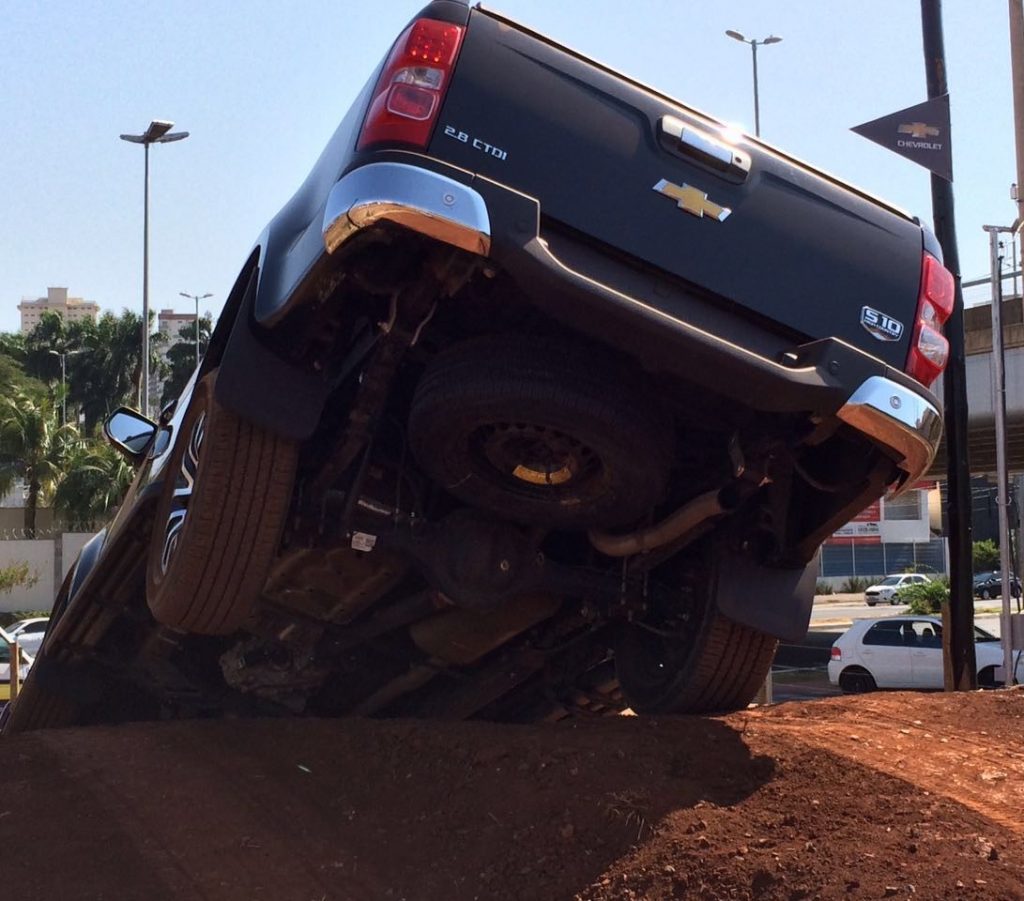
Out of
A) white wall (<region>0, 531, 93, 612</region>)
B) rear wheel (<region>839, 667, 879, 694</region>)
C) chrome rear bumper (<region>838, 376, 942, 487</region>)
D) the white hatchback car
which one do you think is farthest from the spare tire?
white wall (<region>0, 531, 93, 612</region>)

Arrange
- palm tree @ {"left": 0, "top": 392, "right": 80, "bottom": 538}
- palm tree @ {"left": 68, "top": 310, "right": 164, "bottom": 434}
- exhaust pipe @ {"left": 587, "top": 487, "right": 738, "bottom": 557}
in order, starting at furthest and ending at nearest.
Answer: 1. palm tree @ {"left": 68, "top": 310, "right": 164, "bottom": 434}
2. palm tree @ {"left": 0, "top": 392, "right": 80, "bottom": 538}
3. exhaust pipe @ {"left": 587, "top": 487, "right": 738, "bottom": 557}

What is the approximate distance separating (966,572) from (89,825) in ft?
27.7

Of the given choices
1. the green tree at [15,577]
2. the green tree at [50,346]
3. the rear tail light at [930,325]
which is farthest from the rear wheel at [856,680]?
the green tree at [50,346]

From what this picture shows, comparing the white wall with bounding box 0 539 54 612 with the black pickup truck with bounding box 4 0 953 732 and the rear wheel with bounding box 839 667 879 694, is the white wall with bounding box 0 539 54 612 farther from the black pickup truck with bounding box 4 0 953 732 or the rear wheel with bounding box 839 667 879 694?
the black pickup truck with bounding box 4 0 953 732

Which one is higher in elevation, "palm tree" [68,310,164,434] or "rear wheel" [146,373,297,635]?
"palm tree" [68,310,164,434]

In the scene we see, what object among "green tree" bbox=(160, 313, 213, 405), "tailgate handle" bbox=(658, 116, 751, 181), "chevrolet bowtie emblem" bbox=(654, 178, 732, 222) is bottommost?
"chevrolet bowtie emblem" bbox=(654, 178, 732, 222)

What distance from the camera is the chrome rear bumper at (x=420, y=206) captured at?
10.5 ft

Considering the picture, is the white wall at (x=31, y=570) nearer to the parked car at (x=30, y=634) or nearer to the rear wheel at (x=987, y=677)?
the parked car at (x=30, y=634)

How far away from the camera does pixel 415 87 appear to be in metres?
3.40

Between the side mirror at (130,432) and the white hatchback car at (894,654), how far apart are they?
1349 cm

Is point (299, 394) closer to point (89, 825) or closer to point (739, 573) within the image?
point (89, 825)

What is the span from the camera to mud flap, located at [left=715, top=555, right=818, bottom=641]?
4.55 meters

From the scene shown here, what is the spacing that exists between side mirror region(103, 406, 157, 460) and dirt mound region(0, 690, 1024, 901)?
59.1 inches

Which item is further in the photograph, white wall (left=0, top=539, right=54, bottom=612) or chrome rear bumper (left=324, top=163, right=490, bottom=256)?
white wall (left=0, top=539, right=54, bottom=612)
